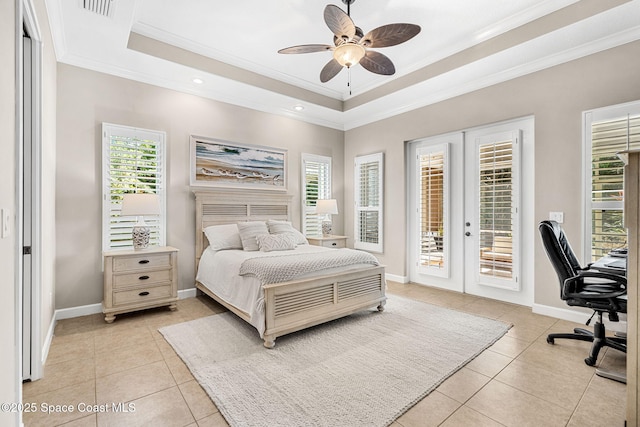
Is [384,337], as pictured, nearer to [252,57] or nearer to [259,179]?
[259,179]

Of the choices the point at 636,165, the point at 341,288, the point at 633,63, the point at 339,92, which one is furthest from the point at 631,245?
the point at 339,92

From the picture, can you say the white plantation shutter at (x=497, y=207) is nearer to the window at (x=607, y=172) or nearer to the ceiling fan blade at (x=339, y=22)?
the window at (x=607, y=172)

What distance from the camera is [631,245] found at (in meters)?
1.63

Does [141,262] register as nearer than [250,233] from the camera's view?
Yes

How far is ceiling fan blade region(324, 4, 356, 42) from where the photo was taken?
2353 millimetres

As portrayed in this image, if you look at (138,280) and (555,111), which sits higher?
(555,111)

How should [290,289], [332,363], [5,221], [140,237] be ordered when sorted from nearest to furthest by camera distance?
[5,221] → [332,363] → [290,289] → [140,237]

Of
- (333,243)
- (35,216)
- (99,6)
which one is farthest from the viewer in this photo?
(333,243)

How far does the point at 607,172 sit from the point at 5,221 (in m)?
4.58

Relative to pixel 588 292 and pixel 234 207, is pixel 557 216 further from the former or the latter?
pixel 234 207

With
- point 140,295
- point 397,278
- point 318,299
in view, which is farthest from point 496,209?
point 140,295

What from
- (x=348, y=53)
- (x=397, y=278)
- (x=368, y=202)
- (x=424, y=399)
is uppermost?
(x=348, y=53)

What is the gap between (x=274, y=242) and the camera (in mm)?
3859

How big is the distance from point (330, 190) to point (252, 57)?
260cm
